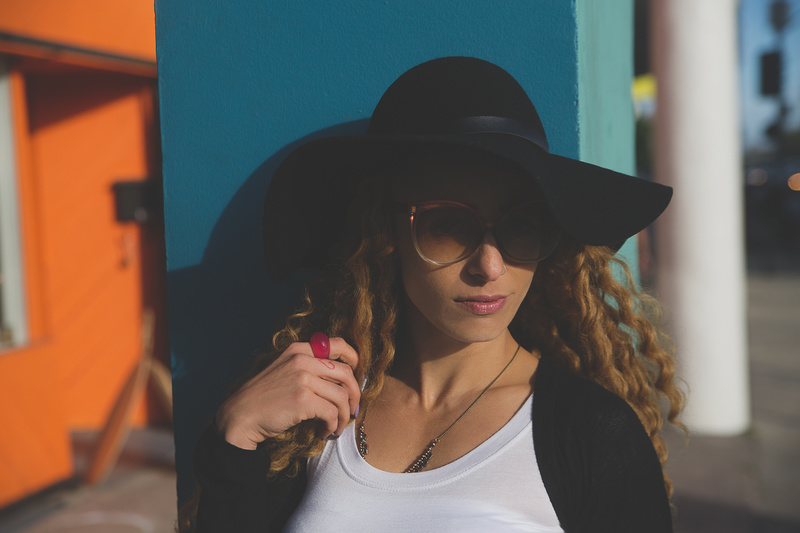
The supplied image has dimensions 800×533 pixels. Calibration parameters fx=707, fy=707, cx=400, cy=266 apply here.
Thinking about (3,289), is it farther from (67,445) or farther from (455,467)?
(455,467)

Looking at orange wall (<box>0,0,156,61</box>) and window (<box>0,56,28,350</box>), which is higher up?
orange wall (<box>0,0,156,61</box>)

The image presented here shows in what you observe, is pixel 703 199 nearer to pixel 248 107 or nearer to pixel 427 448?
pixel 248 107

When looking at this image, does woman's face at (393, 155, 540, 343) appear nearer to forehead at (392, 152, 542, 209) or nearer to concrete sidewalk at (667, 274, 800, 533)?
forehead at (392, 152, 542, 209)

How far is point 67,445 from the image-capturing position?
481 cm

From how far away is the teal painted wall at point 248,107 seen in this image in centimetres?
171

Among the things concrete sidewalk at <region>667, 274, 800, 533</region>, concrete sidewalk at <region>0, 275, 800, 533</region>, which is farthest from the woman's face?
concrete sidewalk at <region>0, 275, 800, 533</region>

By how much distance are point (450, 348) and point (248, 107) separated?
0.84m

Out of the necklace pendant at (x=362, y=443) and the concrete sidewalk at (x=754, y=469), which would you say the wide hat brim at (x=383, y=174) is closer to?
the necklace pendant at (x=362, y=443)

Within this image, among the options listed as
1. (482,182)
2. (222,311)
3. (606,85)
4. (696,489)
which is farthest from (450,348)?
(696,489)

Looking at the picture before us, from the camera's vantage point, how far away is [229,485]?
4.67ft

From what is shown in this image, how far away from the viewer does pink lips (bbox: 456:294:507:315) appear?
1370mm

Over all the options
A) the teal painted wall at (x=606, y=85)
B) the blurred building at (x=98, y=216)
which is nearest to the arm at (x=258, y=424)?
the teal painted wall at (x=606, y=85)

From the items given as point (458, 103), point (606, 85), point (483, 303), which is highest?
point (606, 85)

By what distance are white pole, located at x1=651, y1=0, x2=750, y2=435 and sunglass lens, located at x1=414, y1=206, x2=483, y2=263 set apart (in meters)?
4.11
